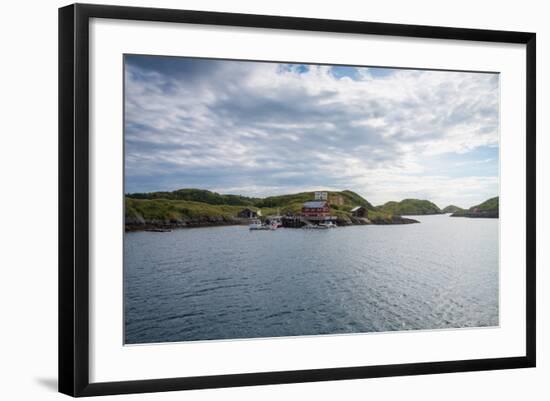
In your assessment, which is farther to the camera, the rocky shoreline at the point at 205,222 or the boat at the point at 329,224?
the boat at the point at 329,224

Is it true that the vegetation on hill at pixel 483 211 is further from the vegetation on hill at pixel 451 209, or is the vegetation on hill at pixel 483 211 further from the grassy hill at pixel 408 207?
the grassy hill at pixel 408 207

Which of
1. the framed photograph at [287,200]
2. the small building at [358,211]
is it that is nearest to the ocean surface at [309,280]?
the framed photograph at [287,200]

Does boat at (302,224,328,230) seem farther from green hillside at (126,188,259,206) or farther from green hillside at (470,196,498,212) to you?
green hillside at (470,196,498,212)

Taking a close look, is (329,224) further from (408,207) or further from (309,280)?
(408,207)

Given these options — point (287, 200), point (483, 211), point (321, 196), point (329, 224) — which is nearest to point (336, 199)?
point (321, 196)

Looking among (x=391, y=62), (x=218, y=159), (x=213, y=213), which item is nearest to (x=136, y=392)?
(x=213, y=213)

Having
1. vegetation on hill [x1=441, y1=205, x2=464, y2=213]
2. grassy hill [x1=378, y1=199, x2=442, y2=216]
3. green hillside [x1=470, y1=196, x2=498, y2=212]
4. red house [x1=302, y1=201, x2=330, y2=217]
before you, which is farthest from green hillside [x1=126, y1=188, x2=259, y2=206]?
green hillside [x1=470, y1=196, x2=498, y2=212]
